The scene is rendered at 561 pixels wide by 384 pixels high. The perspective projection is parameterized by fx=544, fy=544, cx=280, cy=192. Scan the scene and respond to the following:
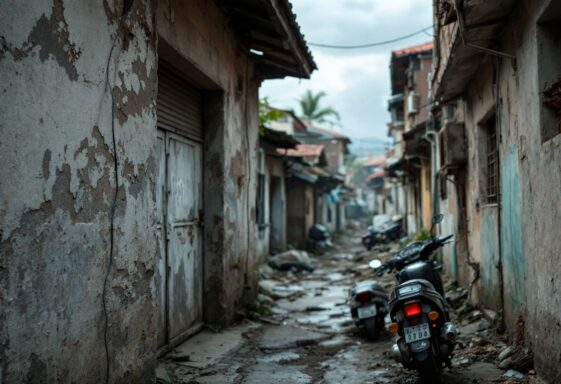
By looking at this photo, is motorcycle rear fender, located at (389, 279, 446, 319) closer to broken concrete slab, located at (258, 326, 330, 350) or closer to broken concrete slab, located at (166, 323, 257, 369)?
broken concrete slab, located at (166, 323, 257, 369)

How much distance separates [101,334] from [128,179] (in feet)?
3.62

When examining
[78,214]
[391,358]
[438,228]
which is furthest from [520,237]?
[438,228]

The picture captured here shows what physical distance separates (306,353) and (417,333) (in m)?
2.17

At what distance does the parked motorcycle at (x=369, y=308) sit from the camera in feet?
22.2

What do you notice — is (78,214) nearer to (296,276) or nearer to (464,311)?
(464,311)

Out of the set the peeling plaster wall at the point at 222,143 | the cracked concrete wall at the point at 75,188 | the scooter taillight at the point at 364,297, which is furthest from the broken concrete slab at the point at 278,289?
the cracked concrete wall at the point at 75,188

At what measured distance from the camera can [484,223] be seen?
23.1 ft

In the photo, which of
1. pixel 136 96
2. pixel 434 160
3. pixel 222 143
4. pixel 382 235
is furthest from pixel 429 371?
pixel 382 235

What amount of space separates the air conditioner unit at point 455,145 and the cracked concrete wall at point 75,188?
17.6 feet

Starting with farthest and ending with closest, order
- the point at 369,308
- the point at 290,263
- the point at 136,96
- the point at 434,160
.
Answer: the point at 290,263 → the point at 434,160 → the point at 369,308 → the point at 136,96

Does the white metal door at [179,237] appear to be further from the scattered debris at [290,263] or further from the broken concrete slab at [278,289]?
the scattered debris at [290,263]

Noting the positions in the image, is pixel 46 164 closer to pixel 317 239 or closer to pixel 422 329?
pixel 422 329

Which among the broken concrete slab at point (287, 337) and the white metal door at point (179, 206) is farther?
the broken concrete slab at point (287, 337)

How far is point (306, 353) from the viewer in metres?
6.29
